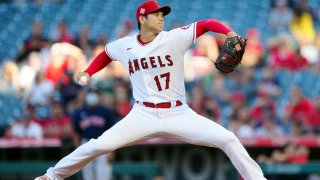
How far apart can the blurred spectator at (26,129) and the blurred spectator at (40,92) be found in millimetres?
794

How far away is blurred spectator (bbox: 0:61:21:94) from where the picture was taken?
48.3 ft

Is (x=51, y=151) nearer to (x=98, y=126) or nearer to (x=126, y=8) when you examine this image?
(x=98, y=126)

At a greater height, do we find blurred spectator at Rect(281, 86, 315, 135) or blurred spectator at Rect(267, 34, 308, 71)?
blurred spectator at Rect(267, 34, 308, 71)

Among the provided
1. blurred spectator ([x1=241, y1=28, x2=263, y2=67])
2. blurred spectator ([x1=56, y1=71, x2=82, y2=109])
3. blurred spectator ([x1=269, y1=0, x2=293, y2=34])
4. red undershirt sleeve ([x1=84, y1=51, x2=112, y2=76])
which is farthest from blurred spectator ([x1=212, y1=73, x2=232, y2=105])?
red undershirt sleeve ([x1=84, y1=51, x2=112, y2=76])

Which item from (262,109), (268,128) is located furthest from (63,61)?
(268,128)

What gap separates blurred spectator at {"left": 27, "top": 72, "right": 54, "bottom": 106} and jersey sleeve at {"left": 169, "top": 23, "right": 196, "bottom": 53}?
6969mm

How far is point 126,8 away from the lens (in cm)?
1673

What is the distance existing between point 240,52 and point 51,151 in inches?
228

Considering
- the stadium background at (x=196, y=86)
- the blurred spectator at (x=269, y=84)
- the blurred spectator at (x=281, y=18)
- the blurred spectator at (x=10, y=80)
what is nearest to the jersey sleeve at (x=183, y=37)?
the stadium background at (x=196, y=86)

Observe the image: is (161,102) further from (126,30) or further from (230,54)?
(126,30)

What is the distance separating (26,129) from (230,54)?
6.48m

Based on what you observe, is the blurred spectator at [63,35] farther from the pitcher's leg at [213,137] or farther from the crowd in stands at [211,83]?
the pitcher's leg at [213,137]

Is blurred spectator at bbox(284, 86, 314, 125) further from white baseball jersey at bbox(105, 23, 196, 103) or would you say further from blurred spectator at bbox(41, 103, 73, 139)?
Result: white baseball jersey at bbox(105, 23, 196, 103)

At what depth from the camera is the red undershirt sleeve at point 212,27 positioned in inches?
260
